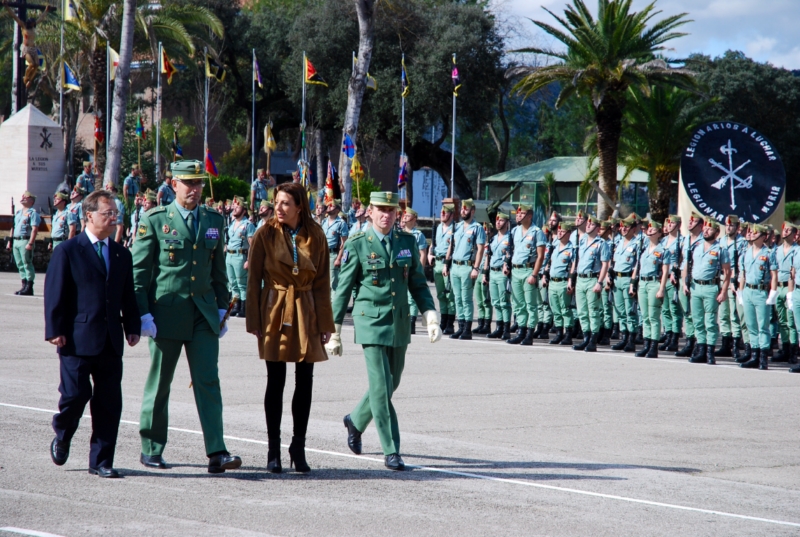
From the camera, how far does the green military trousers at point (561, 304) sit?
1689cm

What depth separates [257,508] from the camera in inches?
231

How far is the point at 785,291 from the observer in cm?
1537

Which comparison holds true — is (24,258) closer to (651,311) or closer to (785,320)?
(651,311)

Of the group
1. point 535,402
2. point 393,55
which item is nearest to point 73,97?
point 393,55

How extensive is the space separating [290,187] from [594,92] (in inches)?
926

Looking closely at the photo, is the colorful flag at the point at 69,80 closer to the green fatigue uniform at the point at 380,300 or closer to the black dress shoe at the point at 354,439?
the green fatigue uniform at the point at 380,300

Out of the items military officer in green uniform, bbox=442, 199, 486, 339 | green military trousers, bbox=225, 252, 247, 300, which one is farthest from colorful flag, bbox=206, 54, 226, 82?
military officer in green uniform, bbox=442, 199, 486, 339

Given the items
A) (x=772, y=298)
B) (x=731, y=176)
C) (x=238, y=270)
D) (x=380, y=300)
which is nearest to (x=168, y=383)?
(x=380, y=300)

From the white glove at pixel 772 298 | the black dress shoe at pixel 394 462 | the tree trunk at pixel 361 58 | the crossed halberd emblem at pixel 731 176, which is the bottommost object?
the black dress shoe at pixel 394 462

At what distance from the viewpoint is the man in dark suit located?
6.43m

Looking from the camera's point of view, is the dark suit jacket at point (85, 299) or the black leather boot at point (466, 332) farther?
the black leather boot at point (466, 332)

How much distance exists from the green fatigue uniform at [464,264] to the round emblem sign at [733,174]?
356 centimetres

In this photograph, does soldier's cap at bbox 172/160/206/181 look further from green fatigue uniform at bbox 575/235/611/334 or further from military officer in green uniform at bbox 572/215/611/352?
green fatigue uniform at bbox 575/235/611/334

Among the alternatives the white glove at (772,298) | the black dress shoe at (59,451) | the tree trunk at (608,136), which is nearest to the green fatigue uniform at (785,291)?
the white glove at (772,298)
